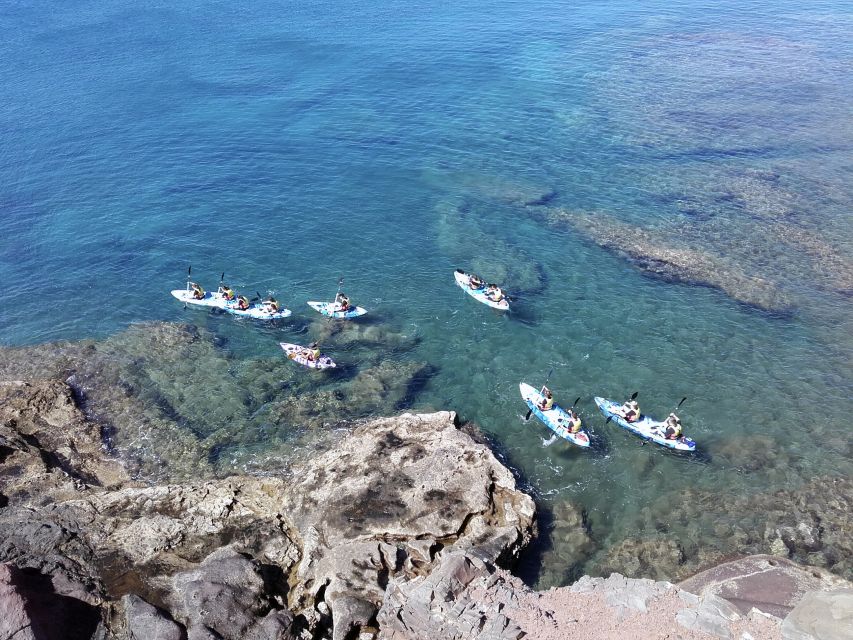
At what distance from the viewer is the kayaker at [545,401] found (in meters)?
34.9

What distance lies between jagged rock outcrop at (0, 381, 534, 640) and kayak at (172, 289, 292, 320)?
13.0m

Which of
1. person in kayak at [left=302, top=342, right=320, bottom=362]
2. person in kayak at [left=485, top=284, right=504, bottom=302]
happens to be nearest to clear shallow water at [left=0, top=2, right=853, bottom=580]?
person in kayak at [left=485, top=284, right=504, bottom=302]

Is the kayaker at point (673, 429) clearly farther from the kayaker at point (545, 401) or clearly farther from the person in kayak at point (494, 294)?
the person in kayak at point (494, 294)

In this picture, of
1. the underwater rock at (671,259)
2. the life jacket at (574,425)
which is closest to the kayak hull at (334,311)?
the life jacket at (574,425)

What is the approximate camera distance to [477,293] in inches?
1762

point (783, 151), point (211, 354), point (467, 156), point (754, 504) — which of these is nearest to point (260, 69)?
point (467, 156)

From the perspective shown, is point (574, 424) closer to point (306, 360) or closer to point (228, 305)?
point (306, 360)

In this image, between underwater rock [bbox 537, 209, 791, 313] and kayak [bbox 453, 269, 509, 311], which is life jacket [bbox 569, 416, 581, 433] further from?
underwater rock [bbox 537, 209, 791, 313]

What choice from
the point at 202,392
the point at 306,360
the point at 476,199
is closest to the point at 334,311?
the point at 306,360

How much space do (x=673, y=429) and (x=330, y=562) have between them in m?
20.4

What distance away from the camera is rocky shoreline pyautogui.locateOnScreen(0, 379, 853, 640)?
2031cm

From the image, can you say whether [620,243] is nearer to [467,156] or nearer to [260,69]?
[467,156]

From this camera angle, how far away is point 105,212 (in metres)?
54.3

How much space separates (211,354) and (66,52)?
72.1m
